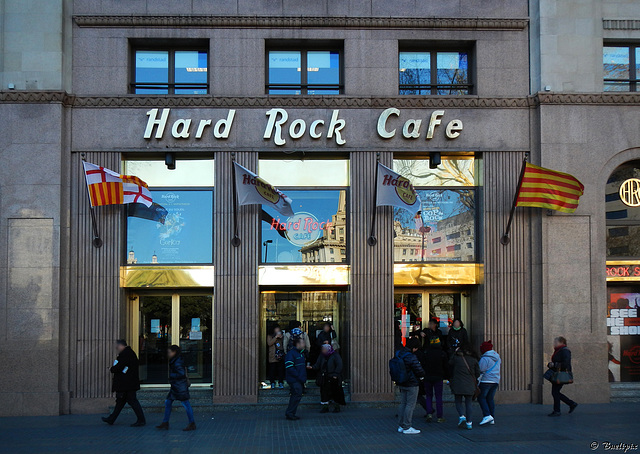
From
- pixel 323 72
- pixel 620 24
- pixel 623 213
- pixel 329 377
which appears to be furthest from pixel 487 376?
pixel 620 24

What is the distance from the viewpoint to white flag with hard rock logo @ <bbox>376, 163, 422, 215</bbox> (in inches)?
595

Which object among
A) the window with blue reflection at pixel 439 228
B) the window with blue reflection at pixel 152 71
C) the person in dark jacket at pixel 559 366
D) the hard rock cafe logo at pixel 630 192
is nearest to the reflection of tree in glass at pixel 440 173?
the window with blue reflection at pixel 439 228

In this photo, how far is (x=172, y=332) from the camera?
16.2 metres

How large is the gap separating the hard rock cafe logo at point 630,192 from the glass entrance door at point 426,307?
16.2 ft

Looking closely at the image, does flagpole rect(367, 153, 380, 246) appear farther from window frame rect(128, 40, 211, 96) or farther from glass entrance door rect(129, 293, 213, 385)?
window frame rect(128, 40, 211, 96)

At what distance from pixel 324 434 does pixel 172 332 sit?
5.61 meters

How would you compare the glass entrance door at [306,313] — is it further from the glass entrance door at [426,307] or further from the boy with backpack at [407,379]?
the boy with backpack at [407,379]

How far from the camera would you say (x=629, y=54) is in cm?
1661

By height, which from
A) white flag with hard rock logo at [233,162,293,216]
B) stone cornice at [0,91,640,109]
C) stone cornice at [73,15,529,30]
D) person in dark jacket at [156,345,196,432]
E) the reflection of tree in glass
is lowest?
person in dark jacket at [156,345,196,432]

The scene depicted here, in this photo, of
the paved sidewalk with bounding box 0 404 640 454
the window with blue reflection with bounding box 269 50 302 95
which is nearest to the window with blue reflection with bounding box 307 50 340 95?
the window with blue reflection with bounding box 269 50 302 95

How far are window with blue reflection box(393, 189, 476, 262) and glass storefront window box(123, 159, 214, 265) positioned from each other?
495 cm

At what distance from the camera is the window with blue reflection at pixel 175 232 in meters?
15.9

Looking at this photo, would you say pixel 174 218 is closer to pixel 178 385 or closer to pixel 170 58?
pixel 170 58

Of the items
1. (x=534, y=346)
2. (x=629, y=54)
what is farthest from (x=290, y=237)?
(x=629, y=54)
